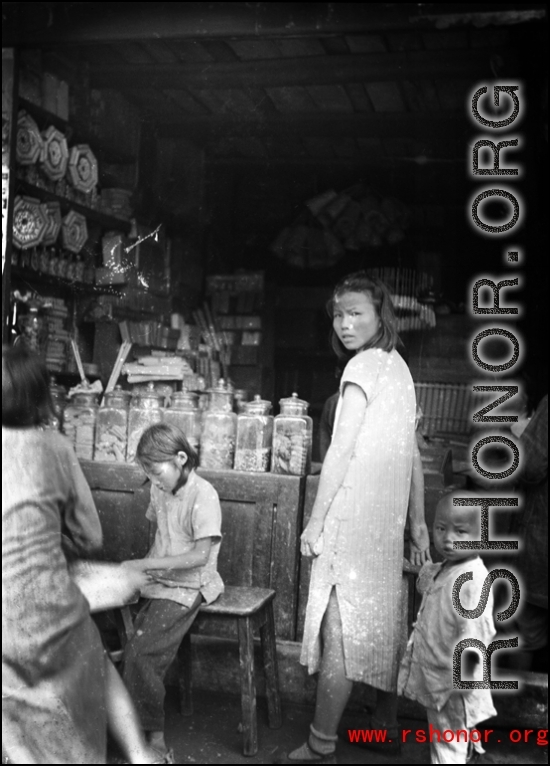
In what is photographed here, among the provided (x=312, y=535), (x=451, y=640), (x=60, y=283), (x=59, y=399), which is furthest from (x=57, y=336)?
(x=451, y=640)

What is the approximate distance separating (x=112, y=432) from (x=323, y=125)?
7.40 feet

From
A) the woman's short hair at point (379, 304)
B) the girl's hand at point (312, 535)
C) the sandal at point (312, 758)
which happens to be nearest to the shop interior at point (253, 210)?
the woman's short hair at point (379, 304)

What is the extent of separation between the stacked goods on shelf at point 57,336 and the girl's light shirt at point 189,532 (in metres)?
1.17

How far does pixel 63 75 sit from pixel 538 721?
344 cm

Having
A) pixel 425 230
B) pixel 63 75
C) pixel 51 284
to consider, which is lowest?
pixel 51 284

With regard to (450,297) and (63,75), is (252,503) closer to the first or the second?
(63,75)

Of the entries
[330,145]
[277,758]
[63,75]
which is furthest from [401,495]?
[330,145]

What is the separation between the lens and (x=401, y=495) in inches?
97.4

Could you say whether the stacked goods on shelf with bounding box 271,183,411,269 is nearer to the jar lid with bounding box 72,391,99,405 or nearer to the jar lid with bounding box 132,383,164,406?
the jar lid with bounding box 132,383,164,406

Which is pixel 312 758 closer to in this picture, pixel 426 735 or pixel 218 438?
pixel 426 735

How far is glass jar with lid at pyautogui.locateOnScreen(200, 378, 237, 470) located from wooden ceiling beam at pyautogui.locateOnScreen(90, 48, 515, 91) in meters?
1.61

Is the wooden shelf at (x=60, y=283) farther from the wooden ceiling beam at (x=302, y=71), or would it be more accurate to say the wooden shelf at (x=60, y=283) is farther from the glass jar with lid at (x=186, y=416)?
the wooden ceiling beam at (x=302, y=71)

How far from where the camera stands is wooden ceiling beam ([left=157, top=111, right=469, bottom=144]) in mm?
4164

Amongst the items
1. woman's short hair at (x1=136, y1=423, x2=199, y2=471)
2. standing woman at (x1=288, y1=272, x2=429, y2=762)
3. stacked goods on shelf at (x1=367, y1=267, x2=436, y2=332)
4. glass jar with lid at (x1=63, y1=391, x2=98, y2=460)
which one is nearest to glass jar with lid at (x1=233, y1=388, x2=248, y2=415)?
glass jar with lid at (x1=63, y1=391, x2=98, y2=460)
